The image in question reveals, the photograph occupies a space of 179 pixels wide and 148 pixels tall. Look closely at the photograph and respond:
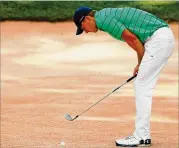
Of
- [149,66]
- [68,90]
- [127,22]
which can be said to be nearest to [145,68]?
[149,66]

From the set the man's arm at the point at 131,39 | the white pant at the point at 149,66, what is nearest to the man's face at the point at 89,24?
the man's arm at the point at 131,39

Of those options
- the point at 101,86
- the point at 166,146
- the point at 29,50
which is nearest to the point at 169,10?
the point at 29,50

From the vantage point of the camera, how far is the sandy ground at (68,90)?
34.7 feet

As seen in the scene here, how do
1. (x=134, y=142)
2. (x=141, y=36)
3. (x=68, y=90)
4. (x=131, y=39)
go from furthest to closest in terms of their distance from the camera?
(x=68, y=90)
(x=134, y=142)
(x=141, y=36)
(x=131, y=39)

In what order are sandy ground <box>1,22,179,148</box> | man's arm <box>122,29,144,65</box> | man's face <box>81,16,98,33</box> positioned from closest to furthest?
man's arm <box>122,29,144,65</box> < man's face <box>81,16,98,33</box> < sandy ground <box>1,22,179,148</box>

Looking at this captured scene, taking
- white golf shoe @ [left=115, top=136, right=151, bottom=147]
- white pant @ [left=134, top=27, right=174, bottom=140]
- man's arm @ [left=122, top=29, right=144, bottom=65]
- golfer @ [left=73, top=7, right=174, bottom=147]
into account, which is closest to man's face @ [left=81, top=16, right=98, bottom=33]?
golfer @ [left=73, top=7, right=174, bottom=147]

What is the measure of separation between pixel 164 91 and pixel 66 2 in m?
9.87

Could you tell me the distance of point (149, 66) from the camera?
840cm

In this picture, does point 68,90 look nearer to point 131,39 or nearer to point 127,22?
point 127,22

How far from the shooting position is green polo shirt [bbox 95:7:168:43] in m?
8.29

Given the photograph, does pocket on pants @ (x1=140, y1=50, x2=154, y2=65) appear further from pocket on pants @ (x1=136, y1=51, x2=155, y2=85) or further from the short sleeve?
the short sleeve

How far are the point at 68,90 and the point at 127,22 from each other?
10.3 meters

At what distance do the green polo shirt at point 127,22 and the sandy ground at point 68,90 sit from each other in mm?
1332

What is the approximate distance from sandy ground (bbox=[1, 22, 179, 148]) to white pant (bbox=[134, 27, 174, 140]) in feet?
1.81
